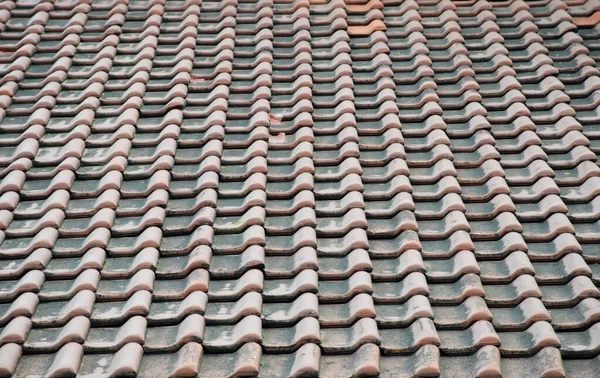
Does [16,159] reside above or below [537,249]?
above

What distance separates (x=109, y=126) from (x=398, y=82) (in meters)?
2.04

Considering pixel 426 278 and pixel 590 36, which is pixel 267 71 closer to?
pixel 426 278

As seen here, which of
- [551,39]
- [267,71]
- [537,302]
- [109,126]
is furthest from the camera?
[551,39]

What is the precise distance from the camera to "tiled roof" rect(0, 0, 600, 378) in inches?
137

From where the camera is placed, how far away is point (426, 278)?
3844 millimetres

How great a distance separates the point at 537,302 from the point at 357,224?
3.39 feet

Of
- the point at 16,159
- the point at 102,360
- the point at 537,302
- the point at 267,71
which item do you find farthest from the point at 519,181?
the point at 16,159

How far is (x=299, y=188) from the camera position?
425 cm

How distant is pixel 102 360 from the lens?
338 centimetres

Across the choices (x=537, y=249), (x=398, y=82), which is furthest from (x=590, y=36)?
(x=537, y=249)

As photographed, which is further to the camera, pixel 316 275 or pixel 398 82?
pixel 398 82

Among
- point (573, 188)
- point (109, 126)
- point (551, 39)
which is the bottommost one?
point (573, 188)

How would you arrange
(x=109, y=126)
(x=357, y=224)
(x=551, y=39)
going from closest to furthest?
(x=357, y=224) → (x=109, y=126) → (x=551, y=39)

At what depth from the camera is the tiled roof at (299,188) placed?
11.4 ft
